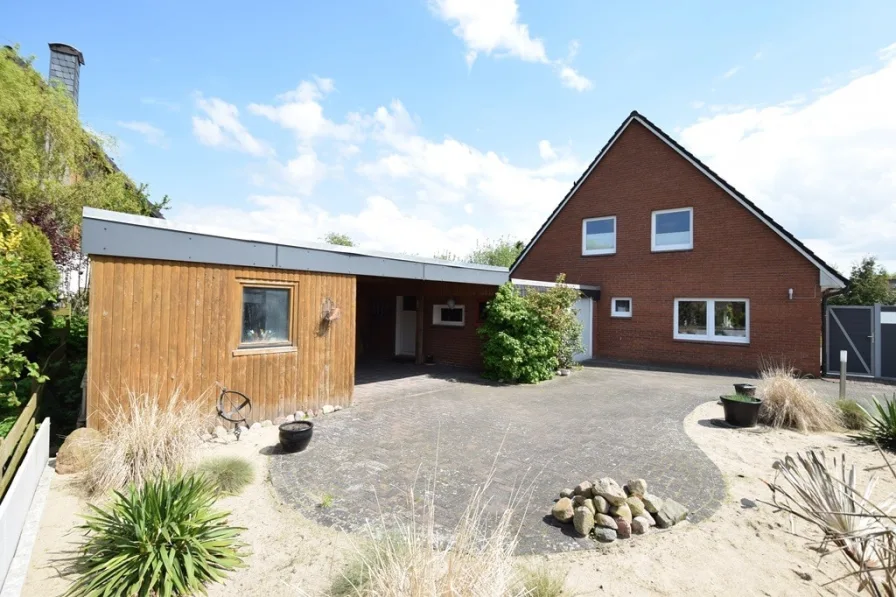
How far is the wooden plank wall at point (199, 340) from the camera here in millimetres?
5406

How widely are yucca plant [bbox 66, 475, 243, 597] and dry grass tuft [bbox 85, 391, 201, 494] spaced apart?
896mm

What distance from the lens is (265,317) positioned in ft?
23.3

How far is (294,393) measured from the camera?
7.39 metres

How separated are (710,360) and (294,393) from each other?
1313cm

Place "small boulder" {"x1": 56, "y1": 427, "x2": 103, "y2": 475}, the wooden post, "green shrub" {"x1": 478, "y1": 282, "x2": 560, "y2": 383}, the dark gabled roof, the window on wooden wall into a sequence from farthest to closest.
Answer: the wooden post < the dark gabled roof < "green shrub" {"x1": 478, "y1": 282, "x2": 560, "y2": 383} < the window on wooden wall < "small boulder" {"x1": 56, "y1": 427, "x2": 103, "y2": 475}

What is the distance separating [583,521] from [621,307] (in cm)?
1341

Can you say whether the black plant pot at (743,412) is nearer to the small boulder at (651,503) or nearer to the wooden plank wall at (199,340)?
the small boulder at (651,503)

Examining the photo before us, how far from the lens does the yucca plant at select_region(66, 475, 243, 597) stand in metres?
2.95

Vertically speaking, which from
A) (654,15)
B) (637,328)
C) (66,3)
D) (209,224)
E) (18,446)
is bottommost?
(18,446)

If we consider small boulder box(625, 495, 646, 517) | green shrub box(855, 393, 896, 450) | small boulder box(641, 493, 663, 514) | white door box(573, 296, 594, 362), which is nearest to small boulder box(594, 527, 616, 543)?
small boulder box(625, 495, 646, 517)

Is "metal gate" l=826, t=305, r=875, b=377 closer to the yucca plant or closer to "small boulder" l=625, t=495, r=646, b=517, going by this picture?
"small boulder" l=625, t=495, r=646, b=517

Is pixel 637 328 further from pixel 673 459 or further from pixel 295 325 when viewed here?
pixel 295 325

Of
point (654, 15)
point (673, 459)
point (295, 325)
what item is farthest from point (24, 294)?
point (654, 15)

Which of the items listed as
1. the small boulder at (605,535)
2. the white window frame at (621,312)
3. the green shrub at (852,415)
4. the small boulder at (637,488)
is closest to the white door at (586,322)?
the white window frame at (621,312)
